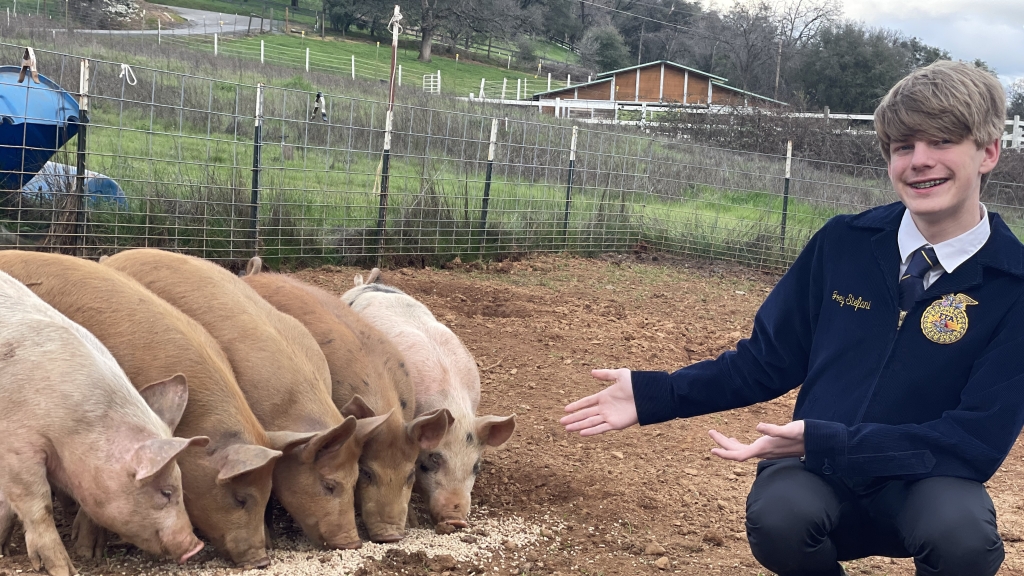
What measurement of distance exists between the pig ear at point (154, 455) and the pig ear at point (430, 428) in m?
1.02

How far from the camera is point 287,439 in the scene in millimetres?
3404

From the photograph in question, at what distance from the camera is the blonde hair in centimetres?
257

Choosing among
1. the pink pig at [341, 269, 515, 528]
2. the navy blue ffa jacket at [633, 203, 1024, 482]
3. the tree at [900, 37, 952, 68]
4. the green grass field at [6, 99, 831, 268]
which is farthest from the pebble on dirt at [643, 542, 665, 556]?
the tree at [900, 37, 952, 68]

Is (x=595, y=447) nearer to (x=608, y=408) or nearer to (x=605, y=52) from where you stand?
(x=608, y=408)

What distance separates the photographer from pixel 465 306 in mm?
8148

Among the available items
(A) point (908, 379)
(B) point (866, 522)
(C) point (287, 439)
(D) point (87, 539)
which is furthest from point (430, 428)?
(A) point (908, 379)

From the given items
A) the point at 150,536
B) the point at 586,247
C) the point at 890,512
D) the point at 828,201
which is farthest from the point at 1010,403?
the point at 828,201

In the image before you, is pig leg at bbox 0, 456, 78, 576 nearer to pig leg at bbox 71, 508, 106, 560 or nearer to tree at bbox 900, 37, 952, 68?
pig leg at bbox 71, 508, 106, 560

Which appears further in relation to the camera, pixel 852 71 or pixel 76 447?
pixel 852 71

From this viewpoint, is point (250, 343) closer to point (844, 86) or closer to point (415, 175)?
point (415, 175)

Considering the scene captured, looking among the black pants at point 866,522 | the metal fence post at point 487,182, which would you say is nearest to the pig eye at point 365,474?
the black pants at point 866,522

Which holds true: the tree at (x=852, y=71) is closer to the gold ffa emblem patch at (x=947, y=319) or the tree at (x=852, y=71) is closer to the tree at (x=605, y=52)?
the tree at (x=605, y=52)

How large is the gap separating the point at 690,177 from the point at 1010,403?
35.3ft

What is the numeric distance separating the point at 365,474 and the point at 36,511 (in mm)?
1250
